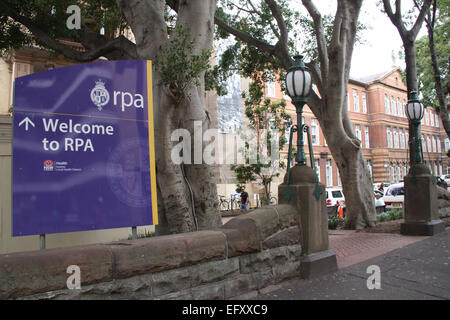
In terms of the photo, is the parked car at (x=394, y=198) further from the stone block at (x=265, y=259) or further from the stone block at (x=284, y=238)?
the stone block at (x=265, y=259)

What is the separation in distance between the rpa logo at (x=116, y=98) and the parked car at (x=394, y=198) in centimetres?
1672

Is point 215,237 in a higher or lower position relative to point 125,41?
lower

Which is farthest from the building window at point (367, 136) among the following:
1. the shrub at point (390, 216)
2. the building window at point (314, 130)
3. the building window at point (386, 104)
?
the shrub at point (390, 216)

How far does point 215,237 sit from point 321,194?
2.12 m

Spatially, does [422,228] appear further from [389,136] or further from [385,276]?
[389,136]

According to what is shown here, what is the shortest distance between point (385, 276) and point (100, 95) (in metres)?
4.67

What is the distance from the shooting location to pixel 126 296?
3.26 m

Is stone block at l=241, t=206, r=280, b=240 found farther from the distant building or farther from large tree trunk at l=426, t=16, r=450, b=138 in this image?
the distant building

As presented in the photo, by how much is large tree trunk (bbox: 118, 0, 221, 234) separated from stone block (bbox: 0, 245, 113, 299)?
8.94 feet

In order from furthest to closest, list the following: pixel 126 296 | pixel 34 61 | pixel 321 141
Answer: pixel 321 141 → pixel 34 61 → pixel 126 296

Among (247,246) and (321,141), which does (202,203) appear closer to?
(247,246)

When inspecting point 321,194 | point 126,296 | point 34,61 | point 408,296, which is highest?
point 34,61

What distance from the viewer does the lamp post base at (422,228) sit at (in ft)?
28.2
